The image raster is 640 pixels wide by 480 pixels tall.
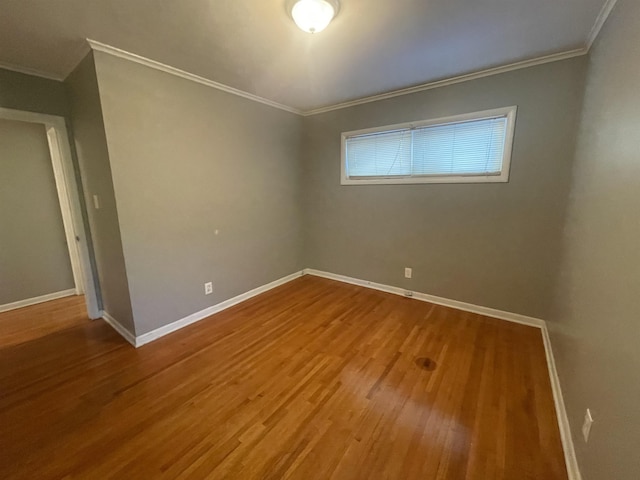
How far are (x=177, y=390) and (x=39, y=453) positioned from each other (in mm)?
677

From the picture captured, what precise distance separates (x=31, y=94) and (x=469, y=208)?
168 inches

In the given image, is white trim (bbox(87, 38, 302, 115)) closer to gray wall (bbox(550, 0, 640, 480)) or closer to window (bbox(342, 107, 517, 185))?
window (bbox(342, 107, 517, 185))

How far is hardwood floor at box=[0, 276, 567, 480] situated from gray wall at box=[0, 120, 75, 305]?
611 millimetres

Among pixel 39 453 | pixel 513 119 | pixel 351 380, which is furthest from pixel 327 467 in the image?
pixel 513 119

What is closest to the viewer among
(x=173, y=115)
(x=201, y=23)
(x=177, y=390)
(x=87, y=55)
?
(x=201, y=23)

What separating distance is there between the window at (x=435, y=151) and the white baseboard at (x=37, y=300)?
13.3 feet

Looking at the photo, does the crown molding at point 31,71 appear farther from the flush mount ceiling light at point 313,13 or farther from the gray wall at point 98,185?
the flush mount ceiling light at point 313,13

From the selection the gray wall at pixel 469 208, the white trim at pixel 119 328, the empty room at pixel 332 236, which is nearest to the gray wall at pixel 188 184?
the empty room at pixel 332 236

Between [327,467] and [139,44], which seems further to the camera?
[139,44]

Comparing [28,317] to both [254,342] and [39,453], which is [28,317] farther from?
[254,342]

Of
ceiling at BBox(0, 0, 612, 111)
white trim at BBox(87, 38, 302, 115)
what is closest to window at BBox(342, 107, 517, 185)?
ceiling at BBox(0, 0, 612, 111)

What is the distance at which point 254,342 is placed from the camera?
2.43 metres

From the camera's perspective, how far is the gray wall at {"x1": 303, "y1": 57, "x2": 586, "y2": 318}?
2346mm

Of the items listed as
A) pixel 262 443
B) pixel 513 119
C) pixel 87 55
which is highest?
pixel 87 55
